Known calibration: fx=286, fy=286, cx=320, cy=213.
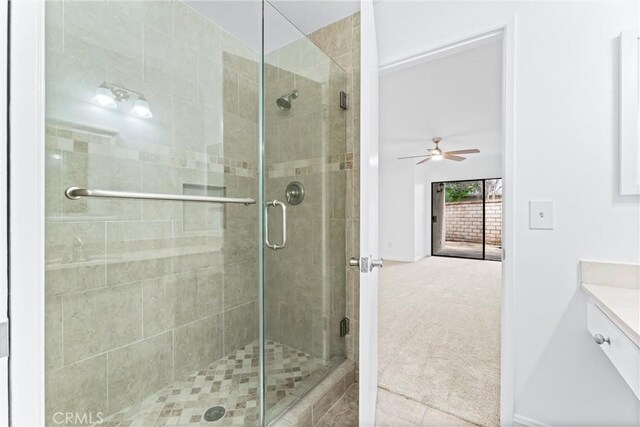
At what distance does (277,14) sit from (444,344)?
2.60 m

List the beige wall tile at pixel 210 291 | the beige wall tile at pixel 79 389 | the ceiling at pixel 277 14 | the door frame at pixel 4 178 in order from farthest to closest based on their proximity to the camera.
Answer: the beige wall tile at pixel 210 291, the ceiling at pixel 277 14, the beige wall tile at pixel 79 389, the door frame at pixel 4 178

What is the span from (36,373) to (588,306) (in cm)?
193

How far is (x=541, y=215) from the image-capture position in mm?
1326

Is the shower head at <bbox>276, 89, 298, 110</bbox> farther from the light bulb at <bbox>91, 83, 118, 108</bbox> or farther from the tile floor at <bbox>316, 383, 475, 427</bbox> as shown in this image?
the tile floor at <bbox>316, 383, 475, 427</bbox>

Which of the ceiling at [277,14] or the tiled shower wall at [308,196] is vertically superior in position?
the ceiling at [277,14]

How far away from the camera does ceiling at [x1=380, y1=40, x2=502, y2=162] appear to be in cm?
245

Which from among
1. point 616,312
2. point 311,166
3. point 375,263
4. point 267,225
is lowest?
point 616,312

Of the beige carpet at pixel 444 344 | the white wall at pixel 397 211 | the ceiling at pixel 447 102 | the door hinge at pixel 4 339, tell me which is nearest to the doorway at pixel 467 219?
the white wall at pixel 397 211

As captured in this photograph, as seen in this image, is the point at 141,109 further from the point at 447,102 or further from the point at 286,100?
the point at 447,102

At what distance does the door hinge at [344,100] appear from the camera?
1.83 meters

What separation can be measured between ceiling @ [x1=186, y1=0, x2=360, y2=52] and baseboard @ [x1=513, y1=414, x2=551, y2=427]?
224cm

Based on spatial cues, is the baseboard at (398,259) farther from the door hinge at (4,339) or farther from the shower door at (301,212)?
the door hinge at (4,339)

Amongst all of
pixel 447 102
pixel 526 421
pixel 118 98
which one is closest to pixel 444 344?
pixel 526 421

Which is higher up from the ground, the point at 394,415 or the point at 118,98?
the point at 118,98
